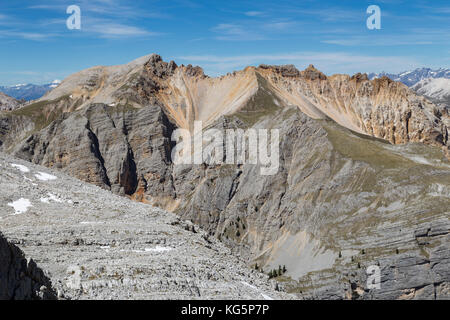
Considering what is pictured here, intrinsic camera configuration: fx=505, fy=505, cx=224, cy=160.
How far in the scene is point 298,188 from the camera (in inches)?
5069

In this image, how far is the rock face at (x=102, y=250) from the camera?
3828 cm

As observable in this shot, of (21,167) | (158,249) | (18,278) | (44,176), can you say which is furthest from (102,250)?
(21,167)

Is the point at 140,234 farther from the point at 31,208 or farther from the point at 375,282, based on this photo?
the point at 375,282

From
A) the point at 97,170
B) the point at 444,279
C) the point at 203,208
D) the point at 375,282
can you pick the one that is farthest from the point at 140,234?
the point at 97,170

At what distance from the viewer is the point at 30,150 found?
603 ft

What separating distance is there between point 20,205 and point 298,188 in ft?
267

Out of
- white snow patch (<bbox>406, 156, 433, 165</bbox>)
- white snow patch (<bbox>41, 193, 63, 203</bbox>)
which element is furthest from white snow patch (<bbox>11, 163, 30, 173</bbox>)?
white snow patch (<bbox>406, 156, 433, 165</bbox>)

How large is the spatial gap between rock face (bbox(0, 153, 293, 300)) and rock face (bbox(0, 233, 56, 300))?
0.23ft

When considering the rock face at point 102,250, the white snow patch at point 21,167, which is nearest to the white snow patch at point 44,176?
the rock face at point 102,250

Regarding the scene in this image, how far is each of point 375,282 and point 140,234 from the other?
51367 mm

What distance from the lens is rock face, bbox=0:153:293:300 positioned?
→ 126ft

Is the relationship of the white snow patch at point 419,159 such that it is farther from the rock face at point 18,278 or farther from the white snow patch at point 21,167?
the rock face at point 18,278

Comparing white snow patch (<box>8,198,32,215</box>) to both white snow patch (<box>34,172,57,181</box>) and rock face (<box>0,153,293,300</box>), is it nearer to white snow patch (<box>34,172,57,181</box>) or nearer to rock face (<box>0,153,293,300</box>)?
rock face (<box>0,153,293,300</box>)
